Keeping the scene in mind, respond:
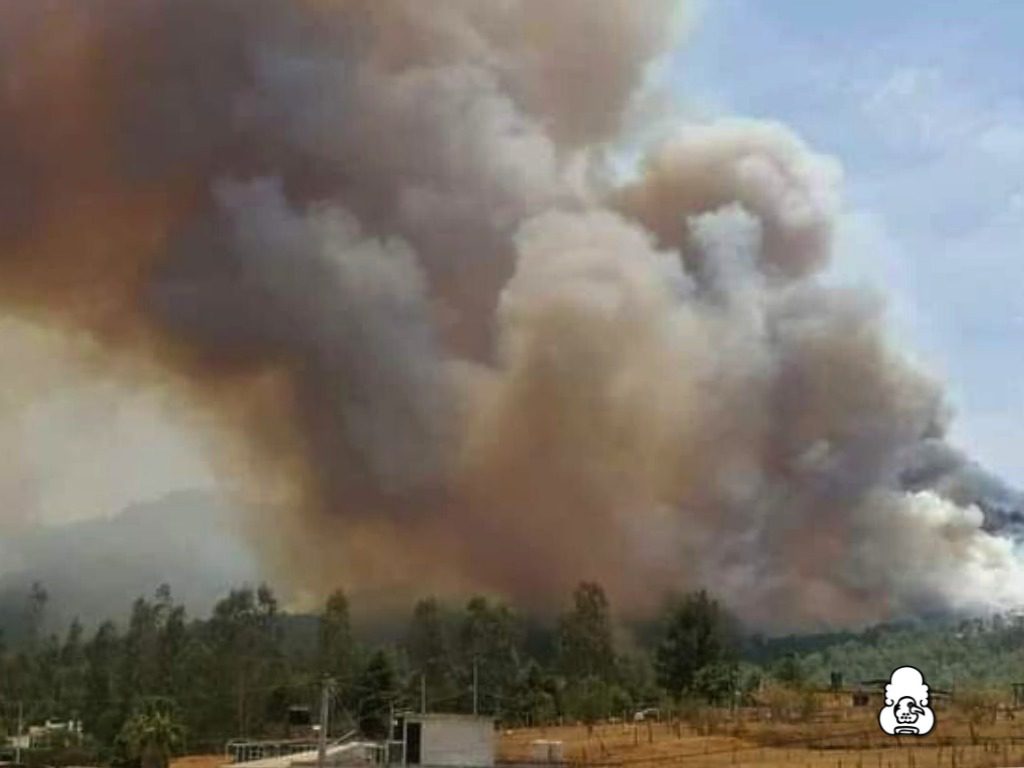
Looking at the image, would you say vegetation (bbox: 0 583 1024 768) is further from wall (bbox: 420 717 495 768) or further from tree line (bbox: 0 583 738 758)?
wall (bbox: 420 717 495 768)

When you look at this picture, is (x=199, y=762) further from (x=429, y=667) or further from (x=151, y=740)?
(x=429, y=667)

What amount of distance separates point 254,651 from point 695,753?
22.1 metres

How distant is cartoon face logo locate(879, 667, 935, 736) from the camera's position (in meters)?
28.3

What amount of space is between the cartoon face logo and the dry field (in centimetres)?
22

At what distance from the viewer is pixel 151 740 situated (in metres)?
32.0

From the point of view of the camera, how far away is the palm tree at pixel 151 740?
3156 cm

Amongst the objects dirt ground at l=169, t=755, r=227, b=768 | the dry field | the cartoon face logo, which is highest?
the cartoon face logo

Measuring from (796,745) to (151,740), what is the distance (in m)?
13.2

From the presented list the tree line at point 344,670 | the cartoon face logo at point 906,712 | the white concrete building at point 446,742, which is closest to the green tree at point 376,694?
the tree line at point 344,670

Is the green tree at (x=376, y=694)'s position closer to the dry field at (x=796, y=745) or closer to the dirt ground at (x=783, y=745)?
the dirt ground at (x=783, y=745)

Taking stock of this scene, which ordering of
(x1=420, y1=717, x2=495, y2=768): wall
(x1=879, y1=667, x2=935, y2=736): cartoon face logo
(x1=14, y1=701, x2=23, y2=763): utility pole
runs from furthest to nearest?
(x1=14, y1=701, x2=23, y2=763): utility pole
(x1=879, y1=667, x2=935, y2=736): cartoon face logo
(x1=420, y1=717, x2=495, y2=768): wall

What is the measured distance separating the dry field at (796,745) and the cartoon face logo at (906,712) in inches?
8.7

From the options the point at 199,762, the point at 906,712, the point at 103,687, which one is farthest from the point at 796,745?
the point at 103,687

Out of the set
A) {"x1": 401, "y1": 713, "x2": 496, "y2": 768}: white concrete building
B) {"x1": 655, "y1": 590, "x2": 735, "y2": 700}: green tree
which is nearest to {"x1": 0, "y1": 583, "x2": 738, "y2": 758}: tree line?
{"x1": 655, "y1": 590, "x2": 735, "y2": 700}: green tree
